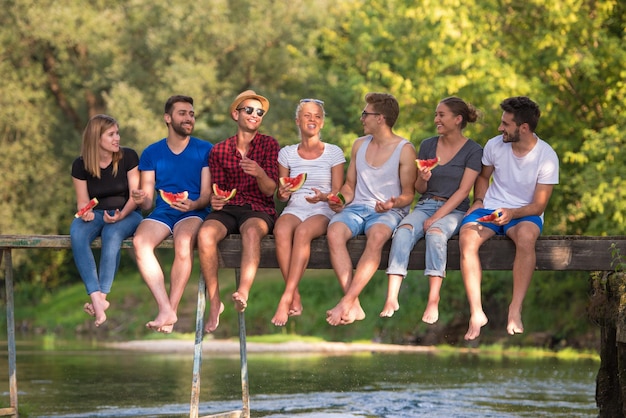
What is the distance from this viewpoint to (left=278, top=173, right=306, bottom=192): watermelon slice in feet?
33.3

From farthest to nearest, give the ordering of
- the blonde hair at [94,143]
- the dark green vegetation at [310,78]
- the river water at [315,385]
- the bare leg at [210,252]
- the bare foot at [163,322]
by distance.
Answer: the dark green vegetation at [310,78] → the river water at [315,385] → the blonde hair at [94,143] → the bare leg at [210,252] → the bare foot at [163,322]

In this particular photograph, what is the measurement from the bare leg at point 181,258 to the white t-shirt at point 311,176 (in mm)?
844

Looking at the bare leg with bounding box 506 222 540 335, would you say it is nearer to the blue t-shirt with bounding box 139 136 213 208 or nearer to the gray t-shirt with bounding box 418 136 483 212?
the gray t-shirt with bounding box 418 136 483 212

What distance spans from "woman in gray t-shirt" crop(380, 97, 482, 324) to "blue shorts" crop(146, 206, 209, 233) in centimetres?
186

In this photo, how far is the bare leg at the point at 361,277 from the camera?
956 cm

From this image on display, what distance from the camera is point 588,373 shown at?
806 inches

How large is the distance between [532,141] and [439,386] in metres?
8.91

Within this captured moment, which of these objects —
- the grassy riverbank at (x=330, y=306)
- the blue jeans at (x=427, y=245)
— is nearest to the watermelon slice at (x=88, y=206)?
the blue jeans at (x=427, y=245)

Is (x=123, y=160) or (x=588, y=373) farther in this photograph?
(x=588, y=373)

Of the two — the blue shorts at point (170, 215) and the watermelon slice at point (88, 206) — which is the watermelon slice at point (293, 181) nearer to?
the blue shorts at point (170, 215)

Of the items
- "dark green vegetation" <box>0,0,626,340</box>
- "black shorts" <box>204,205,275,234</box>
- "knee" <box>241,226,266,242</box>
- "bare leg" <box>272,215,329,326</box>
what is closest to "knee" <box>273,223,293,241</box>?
"bare leg" <box>272,215,329,326</box>

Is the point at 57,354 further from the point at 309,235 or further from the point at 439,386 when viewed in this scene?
the point at 309,235

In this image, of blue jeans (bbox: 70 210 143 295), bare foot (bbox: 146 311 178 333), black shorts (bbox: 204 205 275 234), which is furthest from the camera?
blue jeans (bbox: 70 210 143 295)

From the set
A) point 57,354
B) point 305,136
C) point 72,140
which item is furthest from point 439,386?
point 72,140
